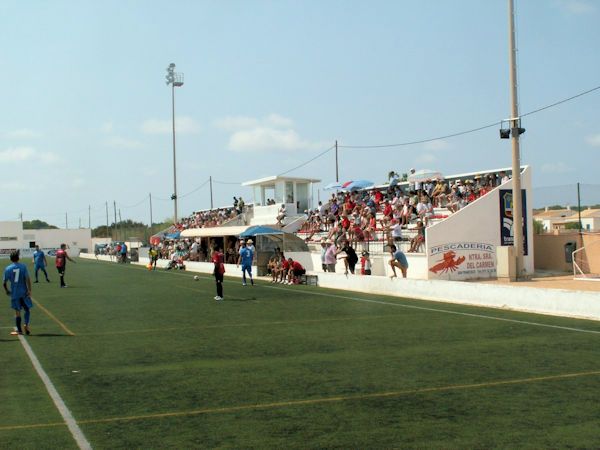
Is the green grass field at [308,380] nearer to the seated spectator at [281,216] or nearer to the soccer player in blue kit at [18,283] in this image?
the soccer player in blue kit at [18,283]

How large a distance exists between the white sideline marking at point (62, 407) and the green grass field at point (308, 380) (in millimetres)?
83

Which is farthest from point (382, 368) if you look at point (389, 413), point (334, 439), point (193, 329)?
point (193, 329)

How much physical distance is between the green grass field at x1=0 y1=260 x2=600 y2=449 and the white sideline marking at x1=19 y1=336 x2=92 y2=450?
83 millimetres

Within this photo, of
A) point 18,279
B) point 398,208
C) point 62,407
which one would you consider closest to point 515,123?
point 398,208

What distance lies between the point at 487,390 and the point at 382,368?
1.93 m

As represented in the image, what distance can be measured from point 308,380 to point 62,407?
3199 millimetres

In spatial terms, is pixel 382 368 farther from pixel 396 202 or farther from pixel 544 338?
pixel 396 202

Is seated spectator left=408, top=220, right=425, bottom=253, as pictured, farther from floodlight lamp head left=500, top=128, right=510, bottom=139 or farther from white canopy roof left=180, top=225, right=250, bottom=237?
white canopy roof left=180, top=225, right=250, bottom=237

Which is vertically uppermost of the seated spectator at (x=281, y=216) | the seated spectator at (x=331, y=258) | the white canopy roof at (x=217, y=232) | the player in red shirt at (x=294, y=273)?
the seated spectator at (x=281, y=216)

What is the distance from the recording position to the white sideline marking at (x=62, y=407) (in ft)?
22.4

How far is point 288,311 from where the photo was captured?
18750mm

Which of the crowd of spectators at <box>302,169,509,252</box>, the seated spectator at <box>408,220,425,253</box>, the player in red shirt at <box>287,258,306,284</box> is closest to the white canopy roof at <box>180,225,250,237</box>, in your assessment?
the crowd of spectators at <box>302,169,509,252</box>

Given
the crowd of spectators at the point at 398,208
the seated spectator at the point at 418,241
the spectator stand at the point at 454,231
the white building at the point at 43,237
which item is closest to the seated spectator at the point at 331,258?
the crowd of spectators at the point at 398,208

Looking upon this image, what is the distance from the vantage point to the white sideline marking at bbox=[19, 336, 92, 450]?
6816 mm
